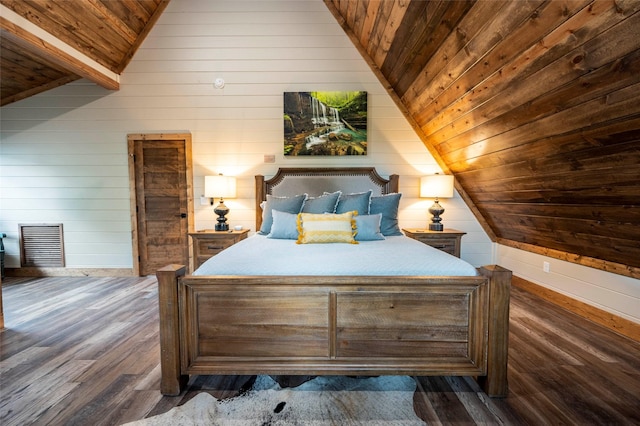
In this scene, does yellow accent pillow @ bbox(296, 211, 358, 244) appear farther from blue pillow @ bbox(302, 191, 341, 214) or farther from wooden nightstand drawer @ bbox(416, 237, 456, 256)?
wooden nightstand drawer @ bbox(416, 237, 456, 256)

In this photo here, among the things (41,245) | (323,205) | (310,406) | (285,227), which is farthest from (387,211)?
(41,245)

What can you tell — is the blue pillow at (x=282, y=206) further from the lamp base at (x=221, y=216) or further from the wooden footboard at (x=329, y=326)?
the wooden footboard at (x=329, y=326)

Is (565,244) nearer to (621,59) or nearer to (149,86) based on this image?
(621,59)

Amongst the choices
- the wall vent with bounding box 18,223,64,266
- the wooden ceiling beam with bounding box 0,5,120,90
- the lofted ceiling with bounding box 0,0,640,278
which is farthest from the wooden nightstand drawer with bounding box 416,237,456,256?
the wall vent with bounding box 18,223,64,266

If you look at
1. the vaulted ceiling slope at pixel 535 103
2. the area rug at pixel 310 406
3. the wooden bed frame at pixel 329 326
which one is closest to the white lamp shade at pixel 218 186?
the wooden bed frame at pixel 329 326

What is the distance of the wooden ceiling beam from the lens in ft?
7.65

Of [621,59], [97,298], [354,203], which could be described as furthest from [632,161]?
[97,298]

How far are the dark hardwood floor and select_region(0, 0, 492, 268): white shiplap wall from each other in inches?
59.3

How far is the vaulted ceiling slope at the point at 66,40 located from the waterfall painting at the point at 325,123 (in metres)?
2.04

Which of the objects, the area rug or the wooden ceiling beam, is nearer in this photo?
the area rug

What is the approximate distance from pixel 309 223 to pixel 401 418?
1.44 meters

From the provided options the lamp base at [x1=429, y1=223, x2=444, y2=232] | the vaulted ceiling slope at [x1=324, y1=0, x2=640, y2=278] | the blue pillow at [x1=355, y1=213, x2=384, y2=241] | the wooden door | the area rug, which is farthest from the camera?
the wooden door

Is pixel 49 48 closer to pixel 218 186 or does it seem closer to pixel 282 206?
pixel 218 186

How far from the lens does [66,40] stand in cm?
283
